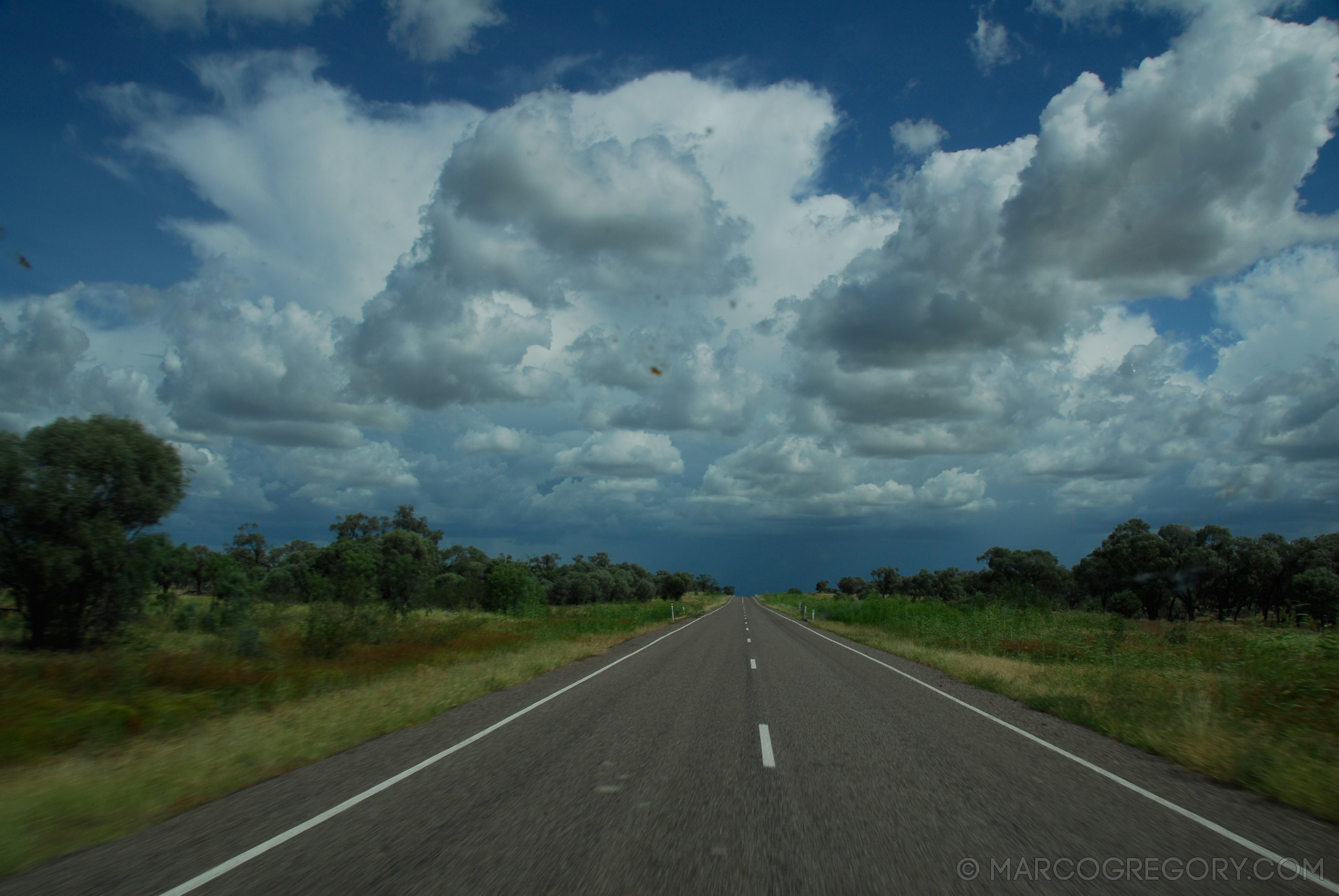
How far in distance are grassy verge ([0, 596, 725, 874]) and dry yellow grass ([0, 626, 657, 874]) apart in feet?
0.07

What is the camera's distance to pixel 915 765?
24.1 ft

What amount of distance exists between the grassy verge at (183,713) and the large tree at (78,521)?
1548 millimetres

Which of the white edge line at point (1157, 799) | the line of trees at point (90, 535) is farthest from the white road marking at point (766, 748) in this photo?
the line of trees at point (90, 535)

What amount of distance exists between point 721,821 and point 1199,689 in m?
11.1

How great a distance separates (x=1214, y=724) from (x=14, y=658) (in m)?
22.8

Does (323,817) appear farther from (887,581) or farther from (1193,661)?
(887,581)

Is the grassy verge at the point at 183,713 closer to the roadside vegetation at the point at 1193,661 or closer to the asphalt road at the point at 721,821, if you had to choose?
the asphalt road at the point at 721,821

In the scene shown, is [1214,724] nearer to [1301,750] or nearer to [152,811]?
[1301,750]

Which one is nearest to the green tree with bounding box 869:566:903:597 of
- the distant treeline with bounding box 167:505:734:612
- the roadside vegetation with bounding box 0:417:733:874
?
the distant treeline with bounding box 167:505:734:612

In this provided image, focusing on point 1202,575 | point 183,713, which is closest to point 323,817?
point 183,713

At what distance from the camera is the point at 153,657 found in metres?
15.1

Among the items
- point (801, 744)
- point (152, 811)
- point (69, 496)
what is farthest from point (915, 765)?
point (69, 496)

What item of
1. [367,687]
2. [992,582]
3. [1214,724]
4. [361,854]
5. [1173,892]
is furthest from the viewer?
[992,582]

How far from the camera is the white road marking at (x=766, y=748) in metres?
7.27
